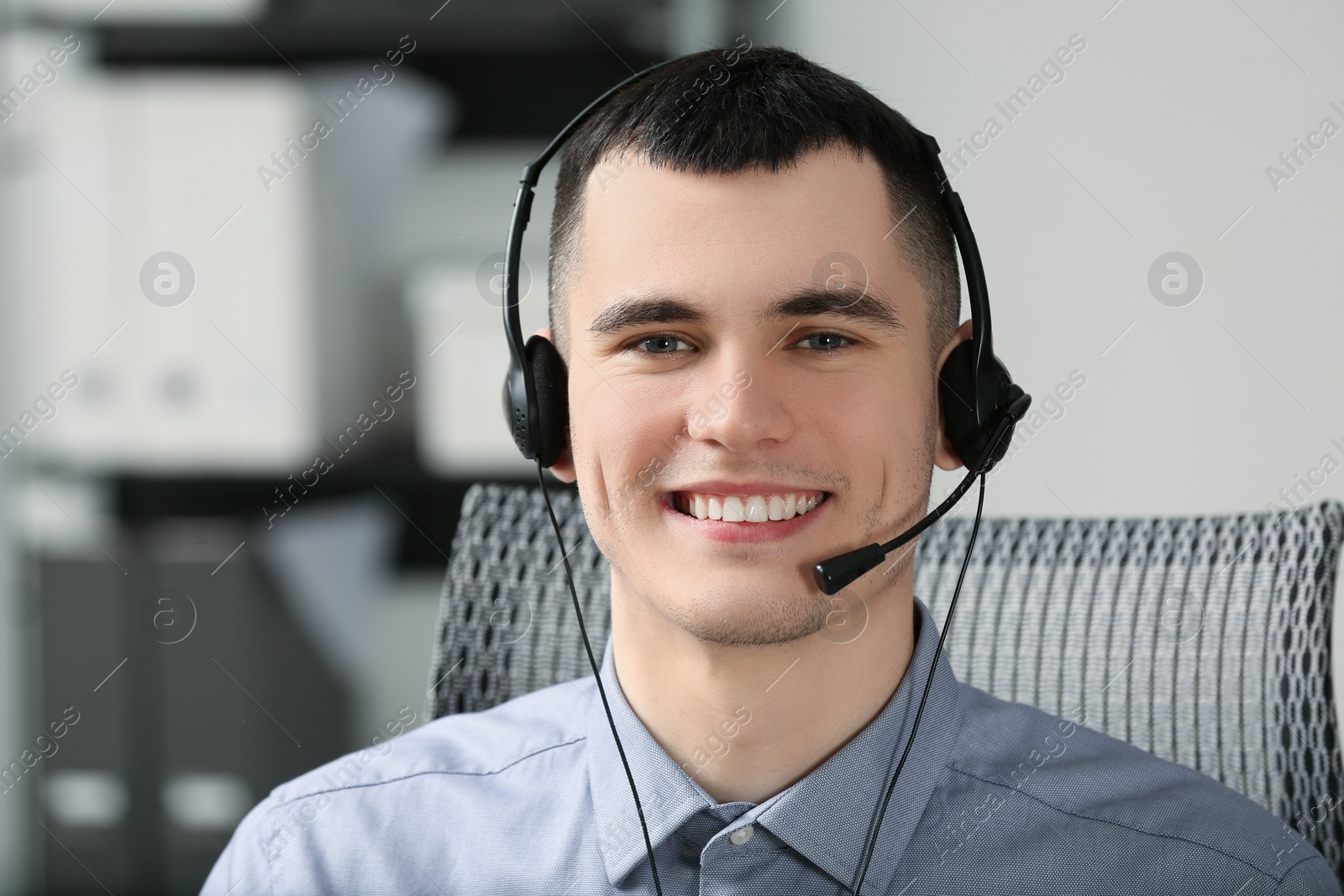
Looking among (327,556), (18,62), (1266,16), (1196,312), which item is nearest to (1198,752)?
(1196,312)

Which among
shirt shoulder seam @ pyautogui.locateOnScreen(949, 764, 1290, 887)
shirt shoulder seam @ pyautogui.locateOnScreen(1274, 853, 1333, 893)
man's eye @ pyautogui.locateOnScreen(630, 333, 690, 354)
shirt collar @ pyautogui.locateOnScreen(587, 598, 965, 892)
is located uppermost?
man's eye @ pyautogui.locateOnScreen(630, 333, 690, 354)

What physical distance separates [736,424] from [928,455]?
0.21 m

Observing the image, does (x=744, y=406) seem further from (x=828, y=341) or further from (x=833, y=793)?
(x=833, y=793)

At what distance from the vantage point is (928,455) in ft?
2.96

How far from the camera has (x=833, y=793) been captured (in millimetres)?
846

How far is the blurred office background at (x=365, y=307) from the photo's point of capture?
5.27 ft

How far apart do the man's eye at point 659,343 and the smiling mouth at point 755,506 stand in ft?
0.40

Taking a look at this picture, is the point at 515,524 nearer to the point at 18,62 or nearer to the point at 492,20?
the point at 492,20

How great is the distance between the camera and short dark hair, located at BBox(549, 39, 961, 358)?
2.80 feet

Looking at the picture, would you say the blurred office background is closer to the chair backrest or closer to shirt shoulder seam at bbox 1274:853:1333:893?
the chair backrest

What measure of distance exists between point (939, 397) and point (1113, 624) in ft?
0.98

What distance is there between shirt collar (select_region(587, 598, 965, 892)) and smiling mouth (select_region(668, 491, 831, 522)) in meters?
0.18

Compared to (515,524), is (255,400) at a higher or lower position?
higher

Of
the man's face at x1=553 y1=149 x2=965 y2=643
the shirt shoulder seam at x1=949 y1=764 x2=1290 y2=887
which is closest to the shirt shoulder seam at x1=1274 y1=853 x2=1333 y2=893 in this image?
the shirt shoulder seam at x1=949 y1=764 x2=1290 y2=887
